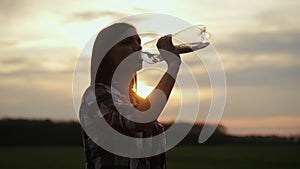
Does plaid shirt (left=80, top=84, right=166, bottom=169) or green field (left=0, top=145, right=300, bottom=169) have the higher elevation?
plaid shirt (left=80, top=84, right=166, bottom=169)

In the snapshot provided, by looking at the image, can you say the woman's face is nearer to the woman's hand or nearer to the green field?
the woman's hand

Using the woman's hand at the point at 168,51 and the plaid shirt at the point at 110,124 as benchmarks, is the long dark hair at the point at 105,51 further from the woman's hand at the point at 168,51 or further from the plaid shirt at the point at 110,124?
the woman's hand at the point at 168,51

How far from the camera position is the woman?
2781 millimetres

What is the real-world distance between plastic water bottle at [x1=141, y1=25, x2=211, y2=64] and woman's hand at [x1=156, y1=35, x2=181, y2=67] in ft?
0.63

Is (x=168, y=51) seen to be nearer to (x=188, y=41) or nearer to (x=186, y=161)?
(x=188, y=41)

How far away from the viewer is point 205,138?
2.96 metres

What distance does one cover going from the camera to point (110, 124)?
2840 millimetres

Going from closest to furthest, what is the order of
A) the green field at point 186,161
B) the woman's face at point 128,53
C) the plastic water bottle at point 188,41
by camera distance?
the woman's face at point 128,53 < the plastic water bottle at point 188,41 < the green field at point 186,161

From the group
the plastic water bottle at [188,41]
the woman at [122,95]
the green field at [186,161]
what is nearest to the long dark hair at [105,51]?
the woman at [122,95]

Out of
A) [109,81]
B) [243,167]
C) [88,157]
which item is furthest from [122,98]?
[243,167]

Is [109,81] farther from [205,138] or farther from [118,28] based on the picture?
[205,138]

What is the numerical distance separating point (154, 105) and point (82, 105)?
0.36 meters

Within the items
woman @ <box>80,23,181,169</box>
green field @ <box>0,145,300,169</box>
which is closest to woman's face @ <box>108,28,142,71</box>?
woman @ <box>80,23,181,169</box>

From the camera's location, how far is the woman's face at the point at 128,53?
294 cm
